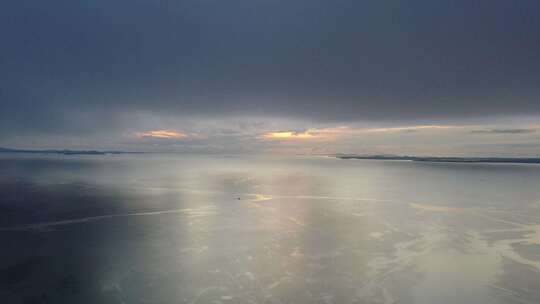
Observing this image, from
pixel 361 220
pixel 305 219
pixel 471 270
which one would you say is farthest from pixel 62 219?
pixel 471 270

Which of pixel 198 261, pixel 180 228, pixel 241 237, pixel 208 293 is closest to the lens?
pixel 208 293

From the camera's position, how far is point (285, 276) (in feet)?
45.2

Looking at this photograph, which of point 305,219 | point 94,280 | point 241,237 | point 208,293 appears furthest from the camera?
point 305,219

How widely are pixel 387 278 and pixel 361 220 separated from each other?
11.4 m

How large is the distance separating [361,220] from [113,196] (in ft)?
74.8

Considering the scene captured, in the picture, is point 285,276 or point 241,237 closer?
point 285,276

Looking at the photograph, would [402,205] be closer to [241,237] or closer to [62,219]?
[241,237]

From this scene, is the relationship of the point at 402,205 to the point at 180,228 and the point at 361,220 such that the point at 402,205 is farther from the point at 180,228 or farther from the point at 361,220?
the point at 180,228

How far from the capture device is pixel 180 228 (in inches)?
866

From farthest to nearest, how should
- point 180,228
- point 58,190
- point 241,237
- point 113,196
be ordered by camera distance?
point 58,190 < point 113,196 < point 180,228 < point 241,237

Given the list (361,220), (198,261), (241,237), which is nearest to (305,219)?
(361,220)

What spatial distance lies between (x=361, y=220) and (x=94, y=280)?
1706 cm

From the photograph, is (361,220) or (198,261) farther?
(361,220)

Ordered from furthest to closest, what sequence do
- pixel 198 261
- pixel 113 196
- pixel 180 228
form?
pixel 113 196 < pixel 180 228 < pixel 198 261
